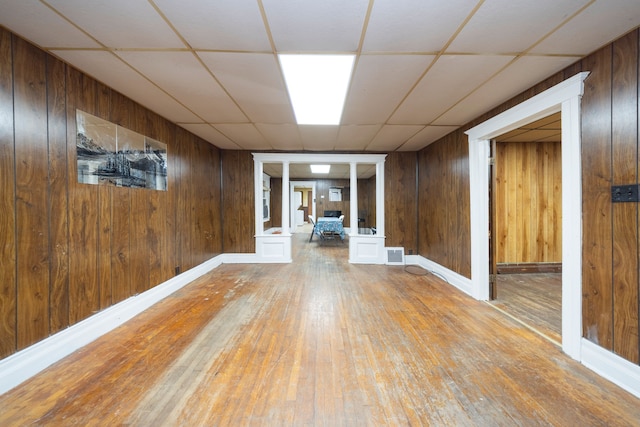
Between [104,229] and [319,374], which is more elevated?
[104,229]

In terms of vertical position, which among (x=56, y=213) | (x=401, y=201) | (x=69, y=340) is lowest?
(x=69, y=340)

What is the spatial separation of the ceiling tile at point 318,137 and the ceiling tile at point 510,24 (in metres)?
1.98

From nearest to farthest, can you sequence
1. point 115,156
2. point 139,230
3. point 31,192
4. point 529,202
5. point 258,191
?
point 31,192 < point 115,156 < point 139,230 < point 529,202 < point 258,191

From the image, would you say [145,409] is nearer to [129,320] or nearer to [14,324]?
[14,324]

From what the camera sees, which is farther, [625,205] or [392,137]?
[392,137]

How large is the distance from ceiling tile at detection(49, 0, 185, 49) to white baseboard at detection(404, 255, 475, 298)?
13.3 ft

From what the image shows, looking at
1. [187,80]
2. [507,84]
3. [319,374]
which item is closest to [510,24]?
[507,84]

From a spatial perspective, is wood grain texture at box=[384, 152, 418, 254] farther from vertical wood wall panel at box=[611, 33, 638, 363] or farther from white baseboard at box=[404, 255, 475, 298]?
vertical wood wall panel at box=[611, 33, 638, 363]

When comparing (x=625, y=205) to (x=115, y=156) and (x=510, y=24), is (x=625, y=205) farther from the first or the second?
(x=115, y=156)

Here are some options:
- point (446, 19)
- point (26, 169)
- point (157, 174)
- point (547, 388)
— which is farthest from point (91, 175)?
point (547, 388)

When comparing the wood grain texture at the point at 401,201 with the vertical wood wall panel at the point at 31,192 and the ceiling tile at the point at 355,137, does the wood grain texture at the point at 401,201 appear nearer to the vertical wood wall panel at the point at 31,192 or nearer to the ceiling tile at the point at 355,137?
the ceiling tile at the point at 355,137

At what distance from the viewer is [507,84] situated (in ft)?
7.27

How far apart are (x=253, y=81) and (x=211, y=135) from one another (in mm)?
2122

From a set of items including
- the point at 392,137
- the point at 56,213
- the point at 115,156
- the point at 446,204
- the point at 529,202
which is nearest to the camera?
the point at 56,213
